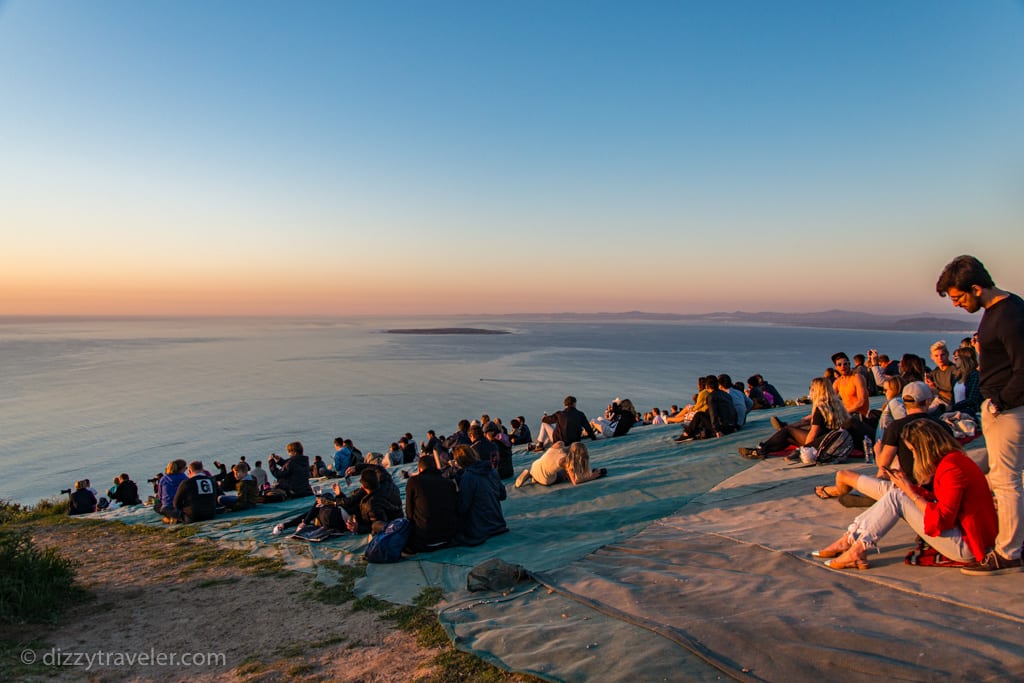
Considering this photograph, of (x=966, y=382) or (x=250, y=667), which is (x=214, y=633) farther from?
(x=966, y=382)

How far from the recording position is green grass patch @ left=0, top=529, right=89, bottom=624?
620 cm

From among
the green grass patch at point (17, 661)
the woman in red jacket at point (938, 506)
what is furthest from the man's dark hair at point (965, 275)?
the green grass patch at point (17, 661)

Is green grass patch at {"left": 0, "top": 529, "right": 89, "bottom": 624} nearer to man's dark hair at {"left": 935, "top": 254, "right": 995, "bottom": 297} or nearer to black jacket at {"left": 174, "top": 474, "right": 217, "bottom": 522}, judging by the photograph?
black jacket at {"left": 174, "top": 474, "right": 217, "bottom": 522}

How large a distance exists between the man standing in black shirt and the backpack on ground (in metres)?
3.87

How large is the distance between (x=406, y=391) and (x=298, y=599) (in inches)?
1821

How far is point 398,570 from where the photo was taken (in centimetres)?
689

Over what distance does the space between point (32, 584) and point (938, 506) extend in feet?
28.8

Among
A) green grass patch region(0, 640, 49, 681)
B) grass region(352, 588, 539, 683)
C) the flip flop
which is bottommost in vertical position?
green grass patch region(0, 640, 49, 681)

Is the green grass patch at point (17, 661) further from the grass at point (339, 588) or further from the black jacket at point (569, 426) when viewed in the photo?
the black jacket at point (569, 426)

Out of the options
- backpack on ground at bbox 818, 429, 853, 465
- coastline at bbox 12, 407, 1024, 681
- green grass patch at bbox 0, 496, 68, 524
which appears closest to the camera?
coastline at bbox 12, 407, 1024, 681

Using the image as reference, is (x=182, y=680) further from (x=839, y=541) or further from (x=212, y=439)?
(x=212, y=439)

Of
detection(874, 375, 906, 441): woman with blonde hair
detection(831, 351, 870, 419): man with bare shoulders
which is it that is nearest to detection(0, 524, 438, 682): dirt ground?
detection(874, 375, 906, 441): woman with blonde hair

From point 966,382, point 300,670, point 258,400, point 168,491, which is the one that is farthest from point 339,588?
point 258,400

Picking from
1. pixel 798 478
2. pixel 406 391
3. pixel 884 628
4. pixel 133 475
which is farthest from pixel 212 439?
pixel 884 628
